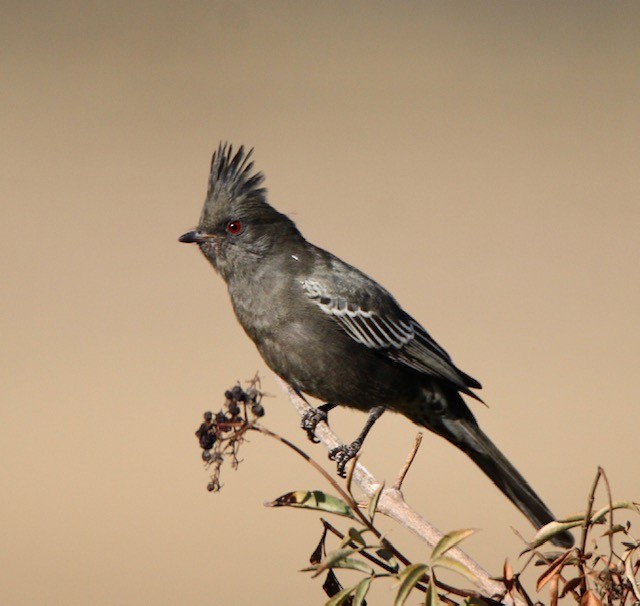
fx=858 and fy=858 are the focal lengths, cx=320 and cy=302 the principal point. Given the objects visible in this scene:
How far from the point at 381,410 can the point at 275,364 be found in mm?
625

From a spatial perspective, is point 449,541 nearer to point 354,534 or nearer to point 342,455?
point 354,534

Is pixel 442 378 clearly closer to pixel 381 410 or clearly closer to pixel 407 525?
pixel 381 410

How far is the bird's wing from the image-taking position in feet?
15.1

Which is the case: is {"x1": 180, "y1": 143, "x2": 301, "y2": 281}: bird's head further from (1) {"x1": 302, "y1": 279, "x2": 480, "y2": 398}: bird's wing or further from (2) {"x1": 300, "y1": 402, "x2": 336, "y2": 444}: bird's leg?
(2) {"x1": 300, "y1": 402, "x2": 336, "y2": 444}: bird's leg

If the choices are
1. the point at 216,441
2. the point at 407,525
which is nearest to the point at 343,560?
the point at 407,525

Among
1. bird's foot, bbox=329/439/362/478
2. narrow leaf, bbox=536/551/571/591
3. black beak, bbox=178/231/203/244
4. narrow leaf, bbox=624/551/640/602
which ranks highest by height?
black beak, bbox=178/231/203/244

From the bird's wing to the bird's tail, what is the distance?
0.27 meters

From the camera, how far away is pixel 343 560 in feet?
4.68

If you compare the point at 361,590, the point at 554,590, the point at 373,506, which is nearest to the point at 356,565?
the point at 361,590

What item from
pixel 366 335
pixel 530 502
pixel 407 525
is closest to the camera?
pixel 407 525

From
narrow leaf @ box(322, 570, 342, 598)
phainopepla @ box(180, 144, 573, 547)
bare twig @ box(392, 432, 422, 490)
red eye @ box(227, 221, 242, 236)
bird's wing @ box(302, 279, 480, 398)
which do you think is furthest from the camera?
red eye @ box(227, 221, 242, 236)

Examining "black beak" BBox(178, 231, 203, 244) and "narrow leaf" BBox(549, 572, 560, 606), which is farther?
"black beak" BBox(178, 231, 203, 244)

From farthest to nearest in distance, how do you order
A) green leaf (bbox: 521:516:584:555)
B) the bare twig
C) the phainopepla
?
the phainopepla → the bare twig → green leaf (bbox: 521:516:584:555)

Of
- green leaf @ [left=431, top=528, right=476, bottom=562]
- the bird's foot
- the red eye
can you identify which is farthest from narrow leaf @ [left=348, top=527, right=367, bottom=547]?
the red eye
